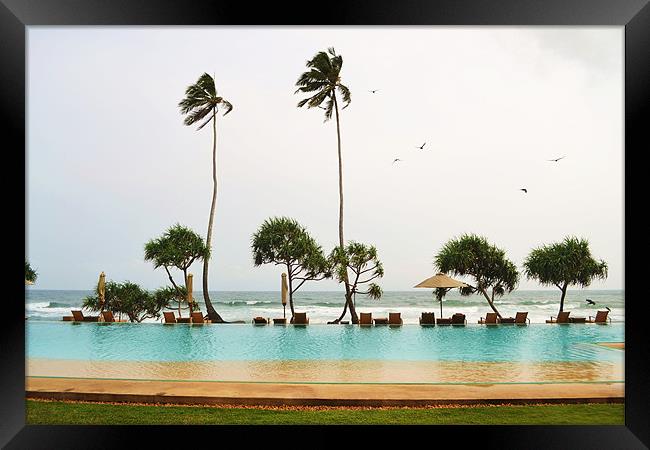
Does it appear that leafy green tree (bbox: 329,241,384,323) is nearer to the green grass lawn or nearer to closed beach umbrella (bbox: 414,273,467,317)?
closed beach umbrella (bbox: 414,273,467,317)

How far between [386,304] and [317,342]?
77.7ft

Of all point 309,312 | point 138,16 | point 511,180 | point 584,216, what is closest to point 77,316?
point 138,16

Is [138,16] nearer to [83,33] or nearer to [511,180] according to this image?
[83,33]

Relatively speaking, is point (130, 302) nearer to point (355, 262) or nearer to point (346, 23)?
point (355, 262)

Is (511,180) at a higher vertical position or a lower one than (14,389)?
higher

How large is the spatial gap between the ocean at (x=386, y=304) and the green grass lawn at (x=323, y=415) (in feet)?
73.6

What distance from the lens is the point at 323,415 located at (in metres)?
5.47

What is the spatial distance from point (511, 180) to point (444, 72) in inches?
351

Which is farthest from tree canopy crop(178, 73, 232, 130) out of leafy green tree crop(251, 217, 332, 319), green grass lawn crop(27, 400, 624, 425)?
green grass lawn crop(27, 400, 624, 425)

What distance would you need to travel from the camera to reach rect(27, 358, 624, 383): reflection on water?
6.93 metres

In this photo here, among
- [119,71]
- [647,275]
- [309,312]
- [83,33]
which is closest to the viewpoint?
[647,275]

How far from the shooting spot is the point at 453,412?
18.0 ft

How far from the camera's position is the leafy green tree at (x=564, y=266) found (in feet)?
59.4

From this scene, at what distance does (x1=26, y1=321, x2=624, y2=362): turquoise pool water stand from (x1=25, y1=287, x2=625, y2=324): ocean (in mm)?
15351
